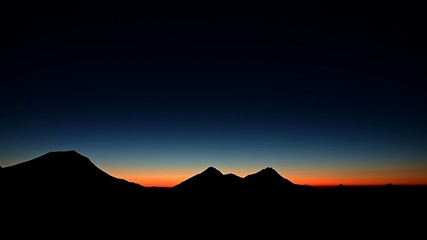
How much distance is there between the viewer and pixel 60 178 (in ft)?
315

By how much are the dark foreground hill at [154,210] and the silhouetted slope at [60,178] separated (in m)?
0.25

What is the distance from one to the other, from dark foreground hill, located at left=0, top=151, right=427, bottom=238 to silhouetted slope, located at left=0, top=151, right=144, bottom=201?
0.81 feet

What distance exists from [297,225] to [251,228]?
16886mm

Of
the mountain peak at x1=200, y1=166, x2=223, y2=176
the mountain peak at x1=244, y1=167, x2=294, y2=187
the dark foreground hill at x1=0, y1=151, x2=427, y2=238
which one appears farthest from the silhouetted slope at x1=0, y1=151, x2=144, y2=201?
the mountain peak at x1=244, y1=167, x2=294, y2=187

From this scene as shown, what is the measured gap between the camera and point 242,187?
162875mm

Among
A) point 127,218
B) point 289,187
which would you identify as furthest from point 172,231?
point 289,187

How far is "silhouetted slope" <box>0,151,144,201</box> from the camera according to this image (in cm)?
8481

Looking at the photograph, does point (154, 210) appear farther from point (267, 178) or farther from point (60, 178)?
point (267, 178)

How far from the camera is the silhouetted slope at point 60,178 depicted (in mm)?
84812

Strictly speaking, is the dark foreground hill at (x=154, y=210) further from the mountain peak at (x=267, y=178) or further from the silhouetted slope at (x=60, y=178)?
the mountain peak at (x=267, y=178)

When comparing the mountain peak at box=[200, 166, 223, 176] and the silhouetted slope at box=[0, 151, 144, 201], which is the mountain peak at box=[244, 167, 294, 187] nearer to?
the mountain peak at box=[200, 166, 223, 176]

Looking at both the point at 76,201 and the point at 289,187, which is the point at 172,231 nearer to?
the point at 76,201

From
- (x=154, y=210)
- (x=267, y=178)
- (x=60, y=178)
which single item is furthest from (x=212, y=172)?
(x=60, y=178)

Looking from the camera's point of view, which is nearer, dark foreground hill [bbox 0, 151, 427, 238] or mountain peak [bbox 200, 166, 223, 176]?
dark foreground hill [bbox 0, 151, 427, 238]
